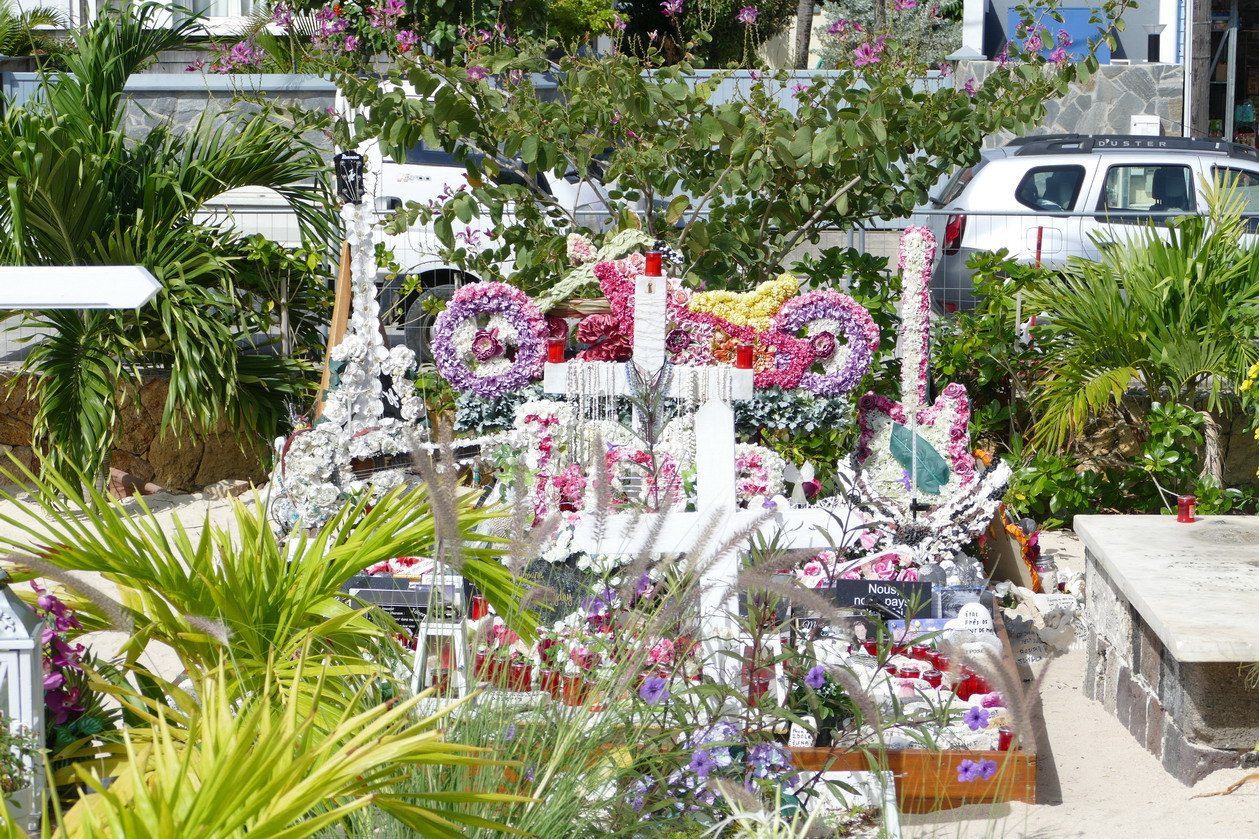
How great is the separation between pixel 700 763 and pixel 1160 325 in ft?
12.8

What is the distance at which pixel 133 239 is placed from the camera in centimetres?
647

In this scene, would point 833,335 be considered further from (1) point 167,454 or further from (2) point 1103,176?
(2) point 1103,176

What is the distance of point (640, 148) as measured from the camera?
6.15 m

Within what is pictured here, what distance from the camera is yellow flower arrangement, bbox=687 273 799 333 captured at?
199 inches

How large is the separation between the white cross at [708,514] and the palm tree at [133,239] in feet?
7.16

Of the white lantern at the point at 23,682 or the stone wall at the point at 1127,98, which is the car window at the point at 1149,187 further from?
the white lantern at the point at 23,682

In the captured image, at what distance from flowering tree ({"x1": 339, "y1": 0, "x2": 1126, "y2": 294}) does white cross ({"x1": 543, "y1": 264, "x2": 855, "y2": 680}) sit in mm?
1409

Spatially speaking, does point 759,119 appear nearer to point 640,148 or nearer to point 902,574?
point 640,148

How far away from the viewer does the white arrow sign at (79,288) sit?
6.83ft

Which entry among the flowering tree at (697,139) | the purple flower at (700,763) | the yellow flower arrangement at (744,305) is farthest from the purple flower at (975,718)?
the flowering tree at (697,139)

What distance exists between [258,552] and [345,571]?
21 centimetres

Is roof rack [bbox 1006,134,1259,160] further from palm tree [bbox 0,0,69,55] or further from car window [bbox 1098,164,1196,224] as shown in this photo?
palm tree [bbox 0,0,69,55]

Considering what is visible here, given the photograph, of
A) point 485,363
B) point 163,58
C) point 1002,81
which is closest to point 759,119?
point 1002,81

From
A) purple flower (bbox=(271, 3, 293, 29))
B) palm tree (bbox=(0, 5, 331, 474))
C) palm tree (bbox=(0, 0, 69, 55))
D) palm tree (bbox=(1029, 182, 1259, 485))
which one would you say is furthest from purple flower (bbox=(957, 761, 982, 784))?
palm tree (bbox=(0, 0, 69, 55))
